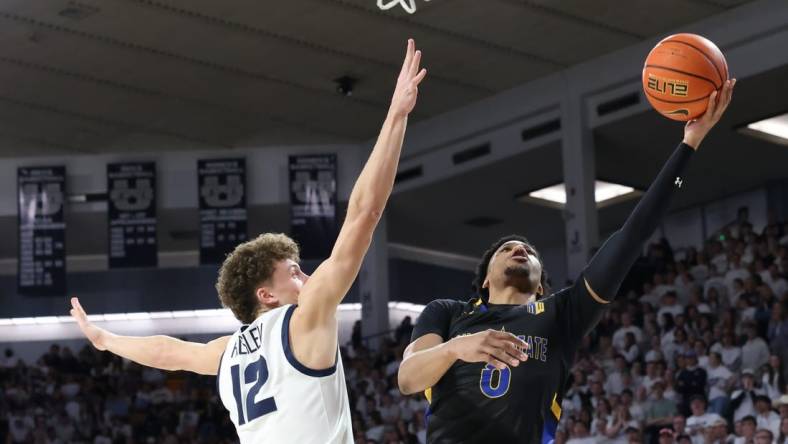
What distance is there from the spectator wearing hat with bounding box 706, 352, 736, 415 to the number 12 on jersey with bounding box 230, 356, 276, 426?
995cm

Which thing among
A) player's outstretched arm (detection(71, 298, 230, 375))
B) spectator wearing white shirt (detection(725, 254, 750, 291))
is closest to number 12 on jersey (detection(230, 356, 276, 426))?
player's outstretched arm (detection(71, 298, 230, 375))

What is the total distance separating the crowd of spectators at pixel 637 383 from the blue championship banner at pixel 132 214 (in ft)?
7.29

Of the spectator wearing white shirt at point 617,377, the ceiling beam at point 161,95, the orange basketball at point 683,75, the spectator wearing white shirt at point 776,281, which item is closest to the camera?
the orange basketball at point 683,75

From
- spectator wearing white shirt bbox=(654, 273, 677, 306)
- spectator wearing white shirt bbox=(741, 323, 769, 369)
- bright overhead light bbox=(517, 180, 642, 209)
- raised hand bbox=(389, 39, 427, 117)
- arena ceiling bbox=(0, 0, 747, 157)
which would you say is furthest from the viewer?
bright overhead light bbox=(517, 180, 642, 209)

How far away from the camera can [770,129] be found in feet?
65.2

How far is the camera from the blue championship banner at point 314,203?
22.1 meters

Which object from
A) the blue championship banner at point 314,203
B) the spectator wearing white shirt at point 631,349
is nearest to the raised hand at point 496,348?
the spectator wearing white shirt at point 631,349

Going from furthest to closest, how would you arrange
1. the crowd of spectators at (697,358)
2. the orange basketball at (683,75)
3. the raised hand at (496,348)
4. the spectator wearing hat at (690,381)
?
the spectator wearing hat at (690,381) < the crowd of spectators at (697,358) < the orange basketball at (683,75) < the raised hand at (496,348)

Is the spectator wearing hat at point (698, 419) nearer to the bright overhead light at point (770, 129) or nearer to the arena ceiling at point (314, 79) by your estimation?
the arena ceiling at point (314, 79)

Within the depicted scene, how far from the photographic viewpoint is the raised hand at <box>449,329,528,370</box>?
461 centimetres

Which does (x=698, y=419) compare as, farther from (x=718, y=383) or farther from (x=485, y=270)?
(x=485, y=270)

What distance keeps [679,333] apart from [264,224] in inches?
451

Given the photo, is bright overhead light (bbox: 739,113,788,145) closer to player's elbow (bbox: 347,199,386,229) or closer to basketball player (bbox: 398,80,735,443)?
basketball player (bbox: 398,80,735,443)

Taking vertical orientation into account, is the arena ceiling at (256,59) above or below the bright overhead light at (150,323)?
above
